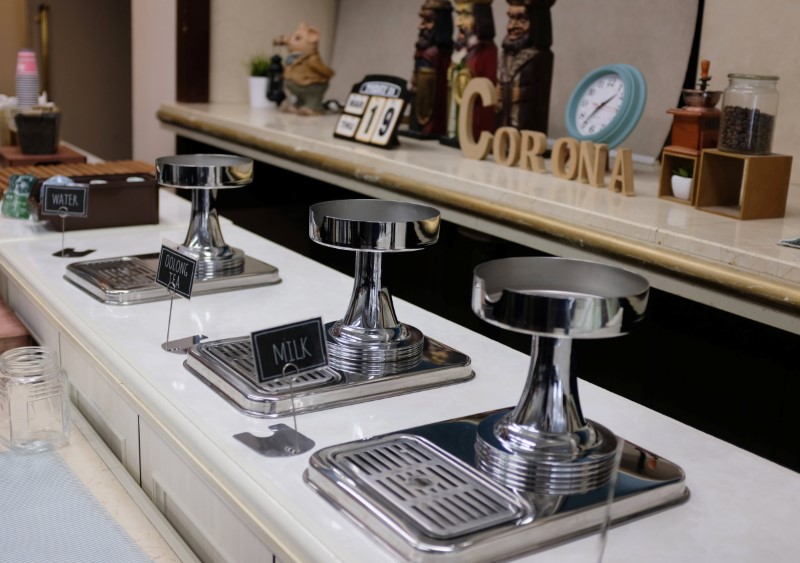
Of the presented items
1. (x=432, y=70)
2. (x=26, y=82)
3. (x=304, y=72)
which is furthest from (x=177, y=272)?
(x=304, y=72)

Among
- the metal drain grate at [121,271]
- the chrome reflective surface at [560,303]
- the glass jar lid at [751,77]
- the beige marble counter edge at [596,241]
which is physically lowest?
the metal drain grate at [121,271]

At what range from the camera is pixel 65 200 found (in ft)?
6.29

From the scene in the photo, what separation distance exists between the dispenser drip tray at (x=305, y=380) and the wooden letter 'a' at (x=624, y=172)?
3.95 feet

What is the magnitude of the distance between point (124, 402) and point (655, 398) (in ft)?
4.46

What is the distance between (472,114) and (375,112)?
39cm

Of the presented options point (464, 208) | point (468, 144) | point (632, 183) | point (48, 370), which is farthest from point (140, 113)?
point (48, 370)

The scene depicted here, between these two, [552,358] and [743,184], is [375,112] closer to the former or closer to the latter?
[743,184]

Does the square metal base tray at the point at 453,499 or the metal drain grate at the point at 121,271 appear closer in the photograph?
the square metal base tray at the point at 453,499

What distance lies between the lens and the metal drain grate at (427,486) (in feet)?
2.85

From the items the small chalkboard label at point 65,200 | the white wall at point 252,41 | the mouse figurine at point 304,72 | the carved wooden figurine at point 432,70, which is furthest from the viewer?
the white wall at point 252,41

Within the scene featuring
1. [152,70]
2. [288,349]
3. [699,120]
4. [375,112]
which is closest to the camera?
[288,349]

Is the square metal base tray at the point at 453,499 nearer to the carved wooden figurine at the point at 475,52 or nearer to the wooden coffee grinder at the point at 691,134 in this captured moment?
the wooden coffee grinder at the point at 691,134

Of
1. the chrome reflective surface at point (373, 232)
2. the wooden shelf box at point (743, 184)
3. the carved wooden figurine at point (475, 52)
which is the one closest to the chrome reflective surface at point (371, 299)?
the chrome reflective surface at point (373, 232)

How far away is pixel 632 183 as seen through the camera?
2.41m
